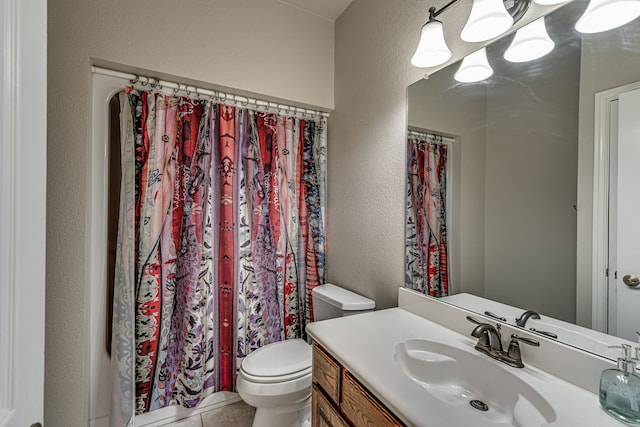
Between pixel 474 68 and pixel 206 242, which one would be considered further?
pixel 206 242

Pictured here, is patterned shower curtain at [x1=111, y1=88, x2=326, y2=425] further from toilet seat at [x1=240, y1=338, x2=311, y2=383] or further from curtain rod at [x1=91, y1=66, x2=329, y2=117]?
toilet seat at [x1=240, y1=338, x2=311, y2=383]

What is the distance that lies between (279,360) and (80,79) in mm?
1704

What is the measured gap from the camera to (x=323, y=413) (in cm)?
106

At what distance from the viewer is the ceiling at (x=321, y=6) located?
1821 mm

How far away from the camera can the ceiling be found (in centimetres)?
182

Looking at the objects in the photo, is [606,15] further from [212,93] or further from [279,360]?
[279,360]

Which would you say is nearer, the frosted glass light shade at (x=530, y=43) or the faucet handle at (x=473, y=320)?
the frosted glass light shade at (x=530, y=43)

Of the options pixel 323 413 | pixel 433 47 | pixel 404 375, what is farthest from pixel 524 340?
pixel 433 47

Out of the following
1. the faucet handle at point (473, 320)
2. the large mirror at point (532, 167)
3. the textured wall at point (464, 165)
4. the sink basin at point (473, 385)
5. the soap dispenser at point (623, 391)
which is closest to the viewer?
the soap dispenser at point (623, 391)

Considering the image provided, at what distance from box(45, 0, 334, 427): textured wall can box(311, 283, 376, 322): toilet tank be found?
1200 millimetres

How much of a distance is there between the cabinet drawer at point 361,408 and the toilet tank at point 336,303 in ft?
1.98

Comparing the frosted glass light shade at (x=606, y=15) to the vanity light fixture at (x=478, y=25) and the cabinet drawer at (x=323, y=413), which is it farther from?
the cabinet drawer at (x=323, y=413)

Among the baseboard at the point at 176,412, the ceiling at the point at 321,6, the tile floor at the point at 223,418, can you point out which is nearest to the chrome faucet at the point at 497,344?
the tile floor at the point at 223,418

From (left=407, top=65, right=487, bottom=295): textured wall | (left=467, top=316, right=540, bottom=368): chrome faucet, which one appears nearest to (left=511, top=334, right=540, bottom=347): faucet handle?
(left=467, top=316, right=540, bottom=368): chrome faucet
